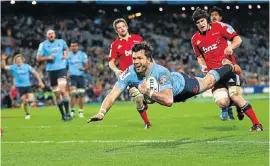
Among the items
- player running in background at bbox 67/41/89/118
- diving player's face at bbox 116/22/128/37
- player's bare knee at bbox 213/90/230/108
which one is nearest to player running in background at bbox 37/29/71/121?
player running in background at bbox 67/41/89/118

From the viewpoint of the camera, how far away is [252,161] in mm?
7875

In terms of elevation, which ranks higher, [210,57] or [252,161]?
[210,57]

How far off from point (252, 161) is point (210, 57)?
5.13 m

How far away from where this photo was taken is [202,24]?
40.7ft

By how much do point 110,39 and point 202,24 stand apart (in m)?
40.6

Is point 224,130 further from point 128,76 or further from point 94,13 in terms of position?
point 94,13

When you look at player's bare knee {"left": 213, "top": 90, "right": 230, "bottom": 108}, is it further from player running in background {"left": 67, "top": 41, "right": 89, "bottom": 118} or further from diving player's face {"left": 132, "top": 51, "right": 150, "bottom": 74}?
player running in background {"left": 67, "top": 41, "right": 89, "bottom": 118}

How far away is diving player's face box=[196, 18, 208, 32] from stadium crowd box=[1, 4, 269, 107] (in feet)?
88.6

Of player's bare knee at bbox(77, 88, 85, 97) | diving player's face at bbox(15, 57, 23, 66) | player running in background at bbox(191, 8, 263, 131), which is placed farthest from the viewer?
diving player's face at bbox(15, 57, 23, 66)

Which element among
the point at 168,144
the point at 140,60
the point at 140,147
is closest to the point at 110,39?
the point at 168,144

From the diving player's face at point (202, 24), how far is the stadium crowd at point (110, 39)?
2699cm

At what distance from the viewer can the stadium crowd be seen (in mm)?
44025

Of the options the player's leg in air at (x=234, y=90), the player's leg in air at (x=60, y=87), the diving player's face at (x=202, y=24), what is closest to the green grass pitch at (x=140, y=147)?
the player's leg in air at (x=234, y=90)

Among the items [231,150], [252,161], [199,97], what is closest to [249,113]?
[231,150]
